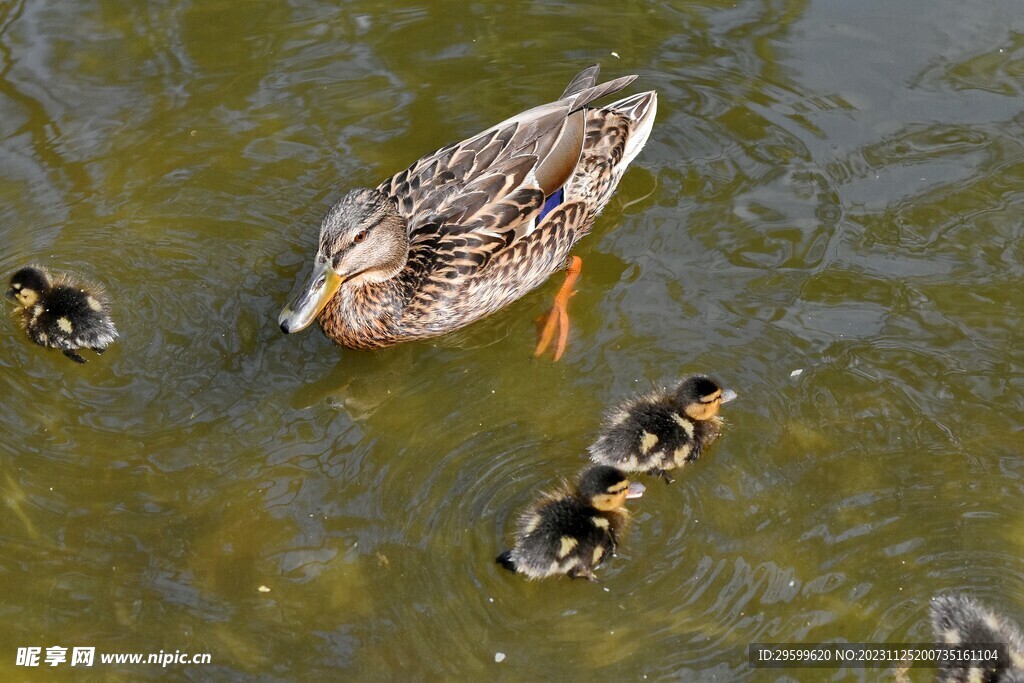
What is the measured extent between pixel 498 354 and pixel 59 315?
1.70m

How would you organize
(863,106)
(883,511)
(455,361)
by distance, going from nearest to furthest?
1. (883,511)
2. (455,361)
3. (863,106)

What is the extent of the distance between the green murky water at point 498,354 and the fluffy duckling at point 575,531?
0.36 ft

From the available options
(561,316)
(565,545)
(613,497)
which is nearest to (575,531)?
(565,545)

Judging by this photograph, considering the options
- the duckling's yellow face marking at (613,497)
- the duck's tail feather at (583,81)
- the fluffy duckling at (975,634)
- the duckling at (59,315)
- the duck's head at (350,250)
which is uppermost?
the duck's tail feather at (583,81)

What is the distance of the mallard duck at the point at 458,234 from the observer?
161 inches

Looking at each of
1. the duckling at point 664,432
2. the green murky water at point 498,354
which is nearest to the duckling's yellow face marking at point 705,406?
the duckling at point 664,432

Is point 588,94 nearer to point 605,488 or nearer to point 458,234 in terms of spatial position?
point 458,234

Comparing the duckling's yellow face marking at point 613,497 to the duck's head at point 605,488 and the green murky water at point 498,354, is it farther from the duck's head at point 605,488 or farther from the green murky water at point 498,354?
the green murky water at point 498,354

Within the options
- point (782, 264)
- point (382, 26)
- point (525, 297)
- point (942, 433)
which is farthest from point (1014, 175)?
point (382, 26)

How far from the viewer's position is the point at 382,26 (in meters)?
5.50

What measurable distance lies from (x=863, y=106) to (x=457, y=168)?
6.67 ft

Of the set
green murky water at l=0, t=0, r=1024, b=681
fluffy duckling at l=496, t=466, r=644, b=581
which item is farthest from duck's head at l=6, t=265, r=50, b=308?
fluffy duckling at l=496, t=466, r=644, b=581

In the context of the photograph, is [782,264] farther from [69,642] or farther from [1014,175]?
[69,642]

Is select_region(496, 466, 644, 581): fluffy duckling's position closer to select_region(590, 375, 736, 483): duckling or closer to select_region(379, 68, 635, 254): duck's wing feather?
select_region(590, 375, 736, 483): duckling
